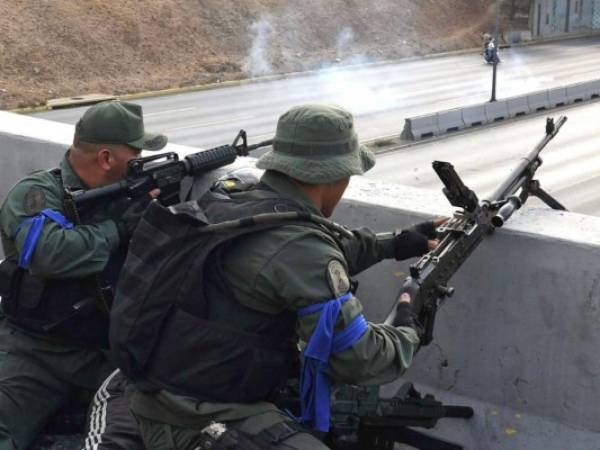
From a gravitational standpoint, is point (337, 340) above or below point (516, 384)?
above

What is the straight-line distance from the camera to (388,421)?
334cm

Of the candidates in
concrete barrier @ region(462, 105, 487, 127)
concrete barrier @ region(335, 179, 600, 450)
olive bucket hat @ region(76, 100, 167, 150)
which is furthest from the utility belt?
concrete barrier @ region(462, 105, 487, 127)

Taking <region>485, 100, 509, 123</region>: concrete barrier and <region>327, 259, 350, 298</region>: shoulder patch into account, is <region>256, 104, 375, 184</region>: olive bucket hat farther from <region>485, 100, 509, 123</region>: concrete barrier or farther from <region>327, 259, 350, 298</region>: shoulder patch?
<region>485, 100, 509, 123</region>: concrete barrier

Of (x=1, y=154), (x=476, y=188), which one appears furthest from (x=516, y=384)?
(x=476, y=188)

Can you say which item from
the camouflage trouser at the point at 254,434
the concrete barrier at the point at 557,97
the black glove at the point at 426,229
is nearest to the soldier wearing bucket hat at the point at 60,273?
the camouflage trouser at the point at 254,434

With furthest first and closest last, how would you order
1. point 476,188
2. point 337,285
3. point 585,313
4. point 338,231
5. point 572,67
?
point 572,67, point 476,188, point 585,313, point 338,231, point 337,285

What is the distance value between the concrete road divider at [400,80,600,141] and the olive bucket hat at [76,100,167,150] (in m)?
19.3

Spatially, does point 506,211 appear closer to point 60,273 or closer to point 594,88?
point 60,273

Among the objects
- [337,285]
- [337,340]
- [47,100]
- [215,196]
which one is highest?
[215,196]

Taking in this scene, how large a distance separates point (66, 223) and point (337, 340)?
154 cm

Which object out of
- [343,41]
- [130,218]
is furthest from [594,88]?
[130,218]

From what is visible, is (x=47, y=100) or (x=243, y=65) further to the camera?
(x=243, y=65)

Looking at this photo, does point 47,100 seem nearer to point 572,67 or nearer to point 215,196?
point 572,67

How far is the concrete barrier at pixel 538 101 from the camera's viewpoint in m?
27.0
